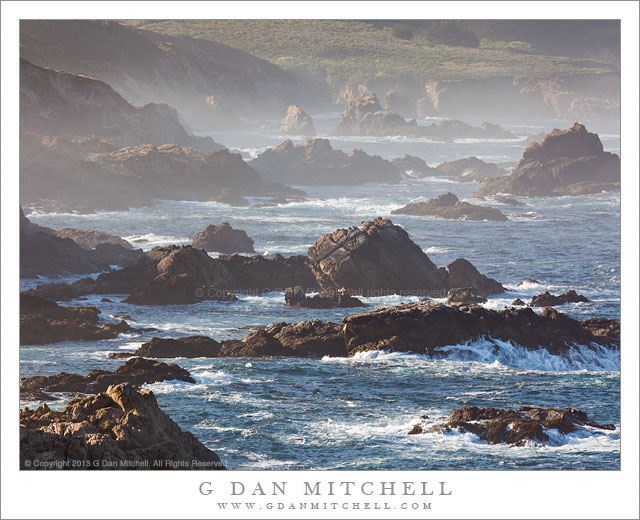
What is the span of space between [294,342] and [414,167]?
2148cm

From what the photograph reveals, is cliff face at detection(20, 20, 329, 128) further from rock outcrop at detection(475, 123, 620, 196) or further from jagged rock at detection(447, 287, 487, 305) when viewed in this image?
jagged rock at detection(447, 287, 487, 305)

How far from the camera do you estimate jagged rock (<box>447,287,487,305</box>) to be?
93.5 feet

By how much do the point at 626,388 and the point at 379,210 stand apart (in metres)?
18.3

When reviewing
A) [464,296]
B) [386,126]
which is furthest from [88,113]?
[464,296]

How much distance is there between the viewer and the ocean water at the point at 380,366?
59.1 feet

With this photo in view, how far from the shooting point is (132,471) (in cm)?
1516

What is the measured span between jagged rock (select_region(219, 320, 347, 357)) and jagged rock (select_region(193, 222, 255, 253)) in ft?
32.0

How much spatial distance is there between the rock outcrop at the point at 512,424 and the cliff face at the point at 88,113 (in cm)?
2590

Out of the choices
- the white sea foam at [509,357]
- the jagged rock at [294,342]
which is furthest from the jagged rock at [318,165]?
the white sea foam at [509,357]

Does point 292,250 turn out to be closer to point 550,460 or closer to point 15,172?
point 15,172

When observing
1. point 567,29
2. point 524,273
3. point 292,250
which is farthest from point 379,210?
point 567,29

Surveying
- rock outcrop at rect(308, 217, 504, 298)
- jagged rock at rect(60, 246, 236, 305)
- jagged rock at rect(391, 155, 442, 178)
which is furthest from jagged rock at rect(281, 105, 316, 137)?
jagged rock at rect(60, 246, 236, 305)

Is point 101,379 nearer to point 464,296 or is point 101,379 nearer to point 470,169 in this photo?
point 464,296

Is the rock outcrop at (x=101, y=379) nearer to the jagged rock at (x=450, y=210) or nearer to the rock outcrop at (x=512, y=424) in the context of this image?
the rock outcrop at (x=512, y=424)
